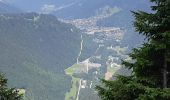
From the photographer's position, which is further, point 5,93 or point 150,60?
point 5,93

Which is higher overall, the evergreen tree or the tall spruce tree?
the tall spruce tree

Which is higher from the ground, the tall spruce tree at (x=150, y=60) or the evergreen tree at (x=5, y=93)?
the tall spruce tree at (x=150, y=60)

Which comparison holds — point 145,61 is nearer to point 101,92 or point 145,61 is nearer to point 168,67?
point 168,67

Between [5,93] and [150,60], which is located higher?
[150,60]

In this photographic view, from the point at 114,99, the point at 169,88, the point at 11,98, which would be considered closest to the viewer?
the point at 169,88

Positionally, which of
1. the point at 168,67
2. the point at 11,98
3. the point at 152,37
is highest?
the point at 152,37

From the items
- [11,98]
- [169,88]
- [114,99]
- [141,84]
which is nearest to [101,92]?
[114,99]

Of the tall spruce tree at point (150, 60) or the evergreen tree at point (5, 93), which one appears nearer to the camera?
the tall spruce tree at point (150, 60)

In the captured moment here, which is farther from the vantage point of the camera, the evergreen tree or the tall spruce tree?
the evergreen tree
